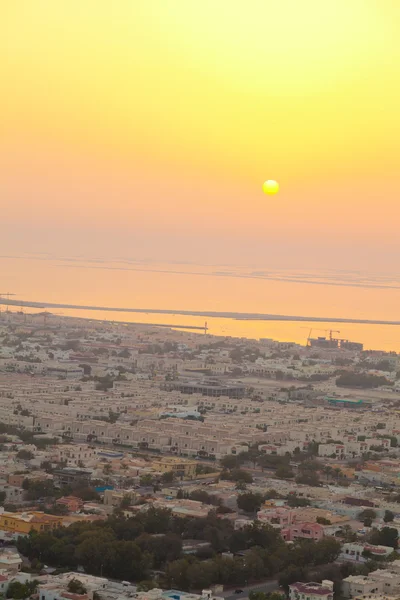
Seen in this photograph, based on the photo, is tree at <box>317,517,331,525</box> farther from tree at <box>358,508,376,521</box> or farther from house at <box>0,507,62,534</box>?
house at <box>0,507,62,534</box>

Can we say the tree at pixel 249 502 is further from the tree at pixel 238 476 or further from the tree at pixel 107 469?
the tree at pixel 107 469

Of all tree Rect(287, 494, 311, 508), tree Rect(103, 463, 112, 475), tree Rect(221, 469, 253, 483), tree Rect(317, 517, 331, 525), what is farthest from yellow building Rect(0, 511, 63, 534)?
tree Rect(221, 469, 253, 483)

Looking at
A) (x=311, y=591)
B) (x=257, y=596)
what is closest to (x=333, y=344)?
(x=311, y=591)

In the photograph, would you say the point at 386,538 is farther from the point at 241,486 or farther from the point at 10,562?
the point at 10,562

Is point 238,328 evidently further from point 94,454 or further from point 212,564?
point 212,564

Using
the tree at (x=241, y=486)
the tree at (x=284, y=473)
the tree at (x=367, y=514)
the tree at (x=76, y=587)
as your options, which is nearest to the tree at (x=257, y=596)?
the tree at (x=76, y=587)
